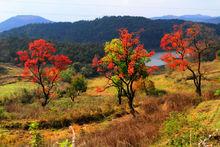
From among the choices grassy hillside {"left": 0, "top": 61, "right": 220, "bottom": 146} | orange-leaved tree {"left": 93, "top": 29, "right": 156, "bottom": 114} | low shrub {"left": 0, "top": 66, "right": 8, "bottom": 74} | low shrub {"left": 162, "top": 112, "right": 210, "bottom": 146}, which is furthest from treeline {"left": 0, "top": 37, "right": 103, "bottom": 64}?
low shrub {"left": 162, "top": 112, "right": 210, "bottom": 146}

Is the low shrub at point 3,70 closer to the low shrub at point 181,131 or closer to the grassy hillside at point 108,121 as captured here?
the grassy hillside at point 108,121

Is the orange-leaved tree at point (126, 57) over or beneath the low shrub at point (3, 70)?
over

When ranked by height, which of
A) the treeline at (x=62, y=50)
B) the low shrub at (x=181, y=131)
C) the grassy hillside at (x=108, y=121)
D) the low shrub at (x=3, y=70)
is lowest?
the low shrub at (x=3, y=70)

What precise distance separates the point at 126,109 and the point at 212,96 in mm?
9084

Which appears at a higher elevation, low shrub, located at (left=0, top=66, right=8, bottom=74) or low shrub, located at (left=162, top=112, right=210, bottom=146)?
low shrub, located at (left=162, top=112, right=210, bottom=146)

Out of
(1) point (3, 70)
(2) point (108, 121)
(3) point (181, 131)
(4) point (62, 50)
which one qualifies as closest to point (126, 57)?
(2) point (108, 121)

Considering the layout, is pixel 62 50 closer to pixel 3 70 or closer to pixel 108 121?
pixel 3 70

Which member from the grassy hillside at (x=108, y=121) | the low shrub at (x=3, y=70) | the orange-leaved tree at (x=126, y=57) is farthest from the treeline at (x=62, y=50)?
the grassy hillside at (x=108, y=121)

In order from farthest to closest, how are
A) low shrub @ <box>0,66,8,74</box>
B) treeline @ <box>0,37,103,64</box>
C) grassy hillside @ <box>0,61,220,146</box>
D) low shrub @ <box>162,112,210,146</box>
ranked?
treeline @ <box>0,37,103,64</box> → low shrub @ <box>0,66,8,74</box> → grassy hillside @ <box>0,61,220,146</box> → low shrub @ <box>162,112,210,146</box>

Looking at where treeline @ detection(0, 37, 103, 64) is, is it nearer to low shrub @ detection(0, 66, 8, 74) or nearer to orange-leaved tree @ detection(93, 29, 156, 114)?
low shrub @ detection(0, 66, 8, 74)

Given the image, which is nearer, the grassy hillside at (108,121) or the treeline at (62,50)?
the grassy hillside at (108,121)

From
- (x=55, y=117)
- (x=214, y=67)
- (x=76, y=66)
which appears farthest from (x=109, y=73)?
(x=76, y=66)

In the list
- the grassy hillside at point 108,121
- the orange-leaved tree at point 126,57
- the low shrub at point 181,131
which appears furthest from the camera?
the orange-leaved tree at point 126,57

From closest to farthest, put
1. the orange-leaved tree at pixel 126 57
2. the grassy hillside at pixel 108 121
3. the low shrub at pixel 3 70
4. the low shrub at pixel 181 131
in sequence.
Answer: the low shrub at pixel 181 131 < the grassy hillside at pixel 108 121 < the orange-leaved tree at pixel 126 57 < the low shrub at pixel 3 70
